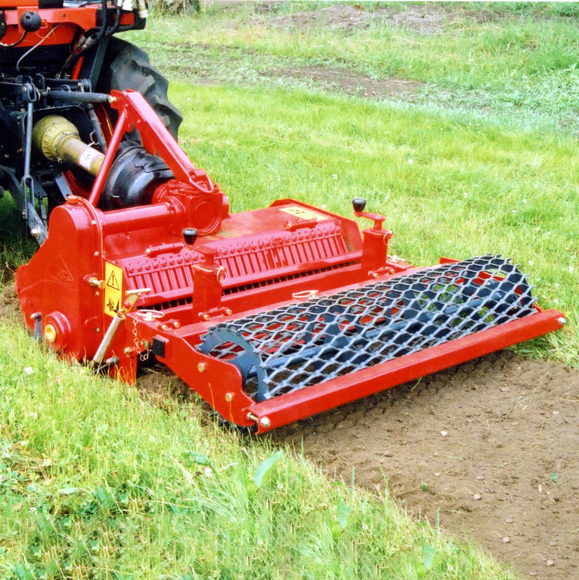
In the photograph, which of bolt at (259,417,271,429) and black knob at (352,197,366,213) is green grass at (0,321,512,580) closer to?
bolt at (259,417,271,429)

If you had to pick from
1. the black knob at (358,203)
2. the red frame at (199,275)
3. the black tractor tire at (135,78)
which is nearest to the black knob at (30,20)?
the red frame at (199,275)


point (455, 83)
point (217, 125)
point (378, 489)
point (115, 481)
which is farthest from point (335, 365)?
point (455, 83)

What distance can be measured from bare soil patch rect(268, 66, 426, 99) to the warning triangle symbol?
5983mm

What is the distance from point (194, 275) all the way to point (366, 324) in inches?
26.1

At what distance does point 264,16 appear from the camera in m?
13.1

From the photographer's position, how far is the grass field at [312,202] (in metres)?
2.35

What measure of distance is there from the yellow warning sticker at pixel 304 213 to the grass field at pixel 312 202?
0.82 meters

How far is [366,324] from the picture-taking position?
3223 mm

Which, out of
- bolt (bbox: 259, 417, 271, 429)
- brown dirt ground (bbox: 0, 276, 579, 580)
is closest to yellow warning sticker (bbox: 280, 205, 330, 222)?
brown dirt ground (bbox: 0, 276, 579, 580)

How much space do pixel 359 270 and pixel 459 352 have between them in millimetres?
772

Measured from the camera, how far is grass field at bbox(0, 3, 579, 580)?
2.35 metres

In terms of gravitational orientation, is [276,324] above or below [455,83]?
above

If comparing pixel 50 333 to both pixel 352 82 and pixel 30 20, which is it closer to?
pixel 30 20

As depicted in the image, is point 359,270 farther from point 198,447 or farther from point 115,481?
point 115,481
